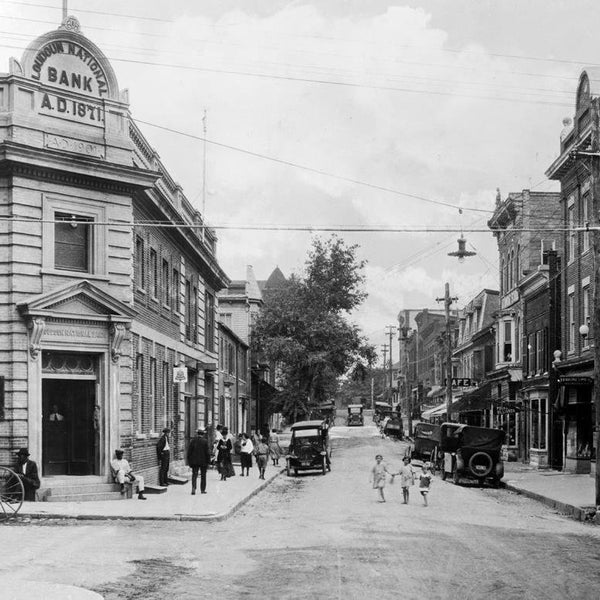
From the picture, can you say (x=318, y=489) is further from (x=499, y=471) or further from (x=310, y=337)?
→ (x=310, y=337)

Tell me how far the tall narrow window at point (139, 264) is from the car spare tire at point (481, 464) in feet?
40.9

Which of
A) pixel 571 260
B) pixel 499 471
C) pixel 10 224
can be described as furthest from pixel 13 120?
pixel 571 260

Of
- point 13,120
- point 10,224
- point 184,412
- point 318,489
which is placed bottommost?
point 318,489

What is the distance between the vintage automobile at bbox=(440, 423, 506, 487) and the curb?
1.84 m

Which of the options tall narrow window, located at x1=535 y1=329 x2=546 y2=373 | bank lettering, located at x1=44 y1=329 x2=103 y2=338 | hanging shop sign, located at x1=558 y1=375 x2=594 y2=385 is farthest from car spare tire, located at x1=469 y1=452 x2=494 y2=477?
bank lettering, located at x1=44 y1=329 x2=103 y2=338

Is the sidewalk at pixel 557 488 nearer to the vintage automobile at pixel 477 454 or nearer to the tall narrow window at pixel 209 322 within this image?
the vintage automobile at pixel 477 454

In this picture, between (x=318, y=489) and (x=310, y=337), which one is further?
(x=310, y=337)

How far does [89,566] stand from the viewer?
520 inches

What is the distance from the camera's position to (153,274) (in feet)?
96.9

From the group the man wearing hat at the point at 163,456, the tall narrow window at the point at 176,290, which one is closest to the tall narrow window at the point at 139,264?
the man wearing hat at the point at 163,456

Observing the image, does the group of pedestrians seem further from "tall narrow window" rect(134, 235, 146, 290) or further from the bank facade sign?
the bank facade sign

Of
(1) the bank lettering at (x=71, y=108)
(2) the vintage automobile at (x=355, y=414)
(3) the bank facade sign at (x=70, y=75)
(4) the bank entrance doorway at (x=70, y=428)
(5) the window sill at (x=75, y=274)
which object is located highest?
(3) the bank facade sign at (x=70, y=75)

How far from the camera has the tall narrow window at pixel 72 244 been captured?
939 inches

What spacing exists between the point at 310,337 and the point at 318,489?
38374mm
